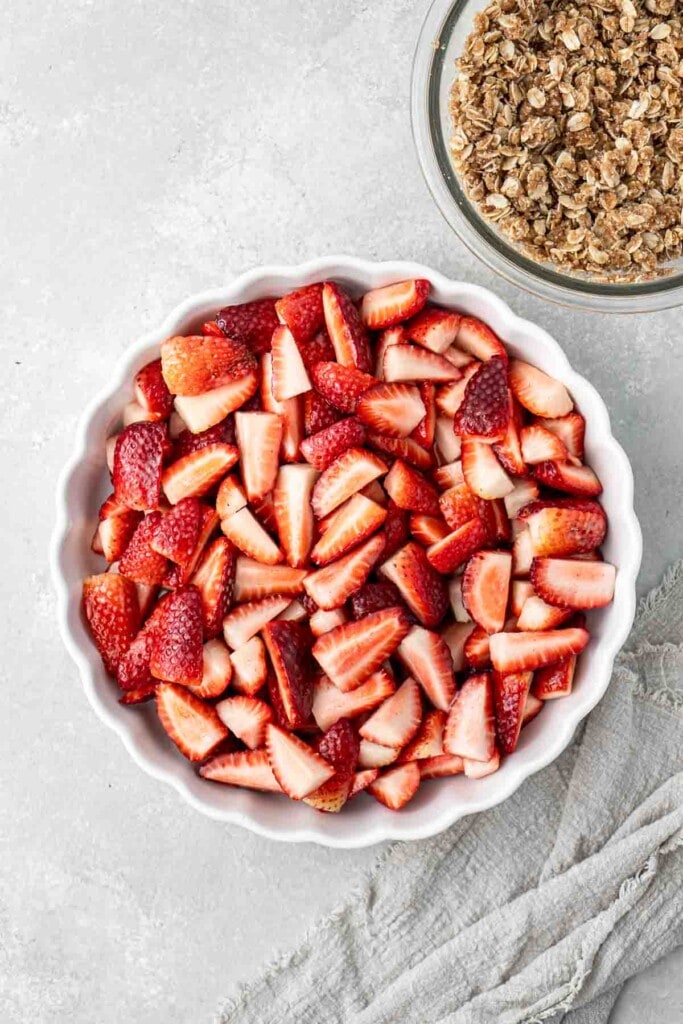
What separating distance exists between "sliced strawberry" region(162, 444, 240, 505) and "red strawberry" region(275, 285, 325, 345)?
0.20 m

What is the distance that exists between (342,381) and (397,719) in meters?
0.50

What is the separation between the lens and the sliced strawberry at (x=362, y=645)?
1.59m

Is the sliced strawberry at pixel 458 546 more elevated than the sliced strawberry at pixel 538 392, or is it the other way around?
the sliced strawberry at pixel 538 392

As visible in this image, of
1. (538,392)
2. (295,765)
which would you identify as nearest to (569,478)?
(538,392)

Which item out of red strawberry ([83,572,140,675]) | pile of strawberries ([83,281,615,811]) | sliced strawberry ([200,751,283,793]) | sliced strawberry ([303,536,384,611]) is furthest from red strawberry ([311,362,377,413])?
sliced strawberry ([200,751,283,793])

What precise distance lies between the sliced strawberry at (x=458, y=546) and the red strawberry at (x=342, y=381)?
24 cm

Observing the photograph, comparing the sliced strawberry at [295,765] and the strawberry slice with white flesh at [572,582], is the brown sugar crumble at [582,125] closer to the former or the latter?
the strawberry slice with white flesh at [572,582]

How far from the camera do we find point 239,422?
5.40 ft

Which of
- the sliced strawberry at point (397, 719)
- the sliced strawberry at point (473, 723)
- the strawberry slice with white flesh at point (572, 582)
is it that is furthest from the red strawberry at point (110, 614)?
the strawberry slice with white flesh at point (572, 582)

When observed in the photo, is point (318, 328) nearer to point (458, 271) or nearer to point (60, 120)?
point (458, 271)

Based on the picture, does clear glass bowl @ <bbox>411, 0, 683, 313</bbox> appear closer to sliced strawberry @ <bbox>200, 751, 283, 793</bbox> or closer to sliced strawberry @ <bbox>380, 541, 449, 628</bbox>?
sliced strawberry @ <bbox>380, 541, 449, 628</bbox>

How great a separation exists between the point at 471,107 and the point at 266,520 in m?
0.68

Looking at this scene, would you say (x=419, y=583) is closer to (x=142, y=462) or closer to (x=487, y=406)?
(x=487, y=406)

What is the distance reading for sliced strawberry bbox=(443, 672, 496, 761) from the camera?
158cm
